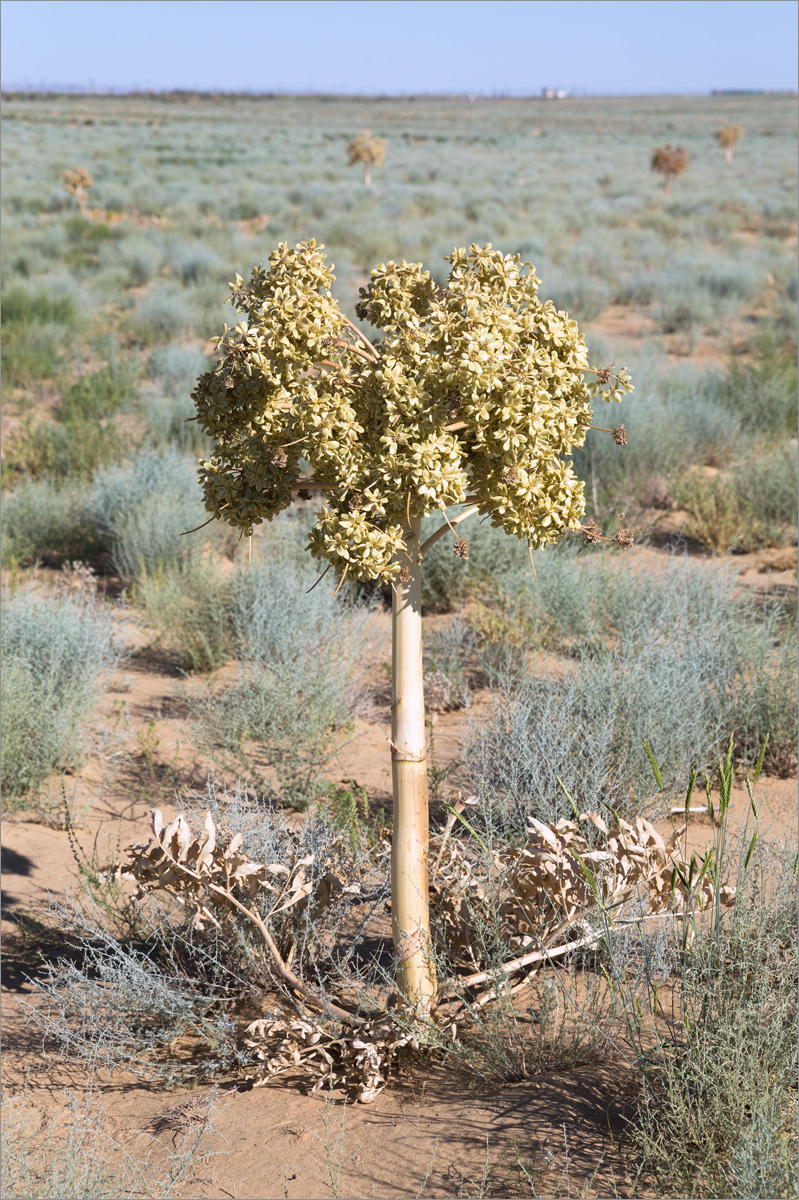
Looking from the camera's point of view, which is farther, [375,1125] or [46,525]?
[46,525]

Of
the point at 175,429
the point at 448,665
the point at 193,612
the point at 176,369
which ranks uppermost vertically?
the point at 176,369

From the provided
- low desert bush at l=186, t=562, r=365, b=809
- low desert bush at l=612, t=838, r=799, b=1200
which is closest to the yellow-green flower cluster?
low desert bush at l=612, t=838, r=799, b=1200

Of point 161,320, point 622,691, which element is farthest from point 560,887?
point 161,320

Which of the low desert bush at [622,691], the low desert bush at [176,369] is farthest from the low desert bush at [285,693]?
the low desert bush at [176,369]

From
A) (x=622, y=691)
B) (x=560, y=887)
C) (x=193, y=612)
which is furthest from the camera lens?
(x=193, y=612)

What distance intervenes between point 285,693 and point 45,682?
1060 mm

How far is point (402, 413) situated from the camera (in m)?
2.03

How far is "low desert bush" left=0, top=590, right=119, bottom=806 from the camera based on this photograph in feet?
12.7

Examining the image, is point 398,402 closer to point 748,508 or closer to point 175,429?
point 748,508

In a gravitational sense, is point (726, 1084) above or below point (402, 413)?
below

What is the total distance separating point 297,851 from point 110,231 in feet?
63.8

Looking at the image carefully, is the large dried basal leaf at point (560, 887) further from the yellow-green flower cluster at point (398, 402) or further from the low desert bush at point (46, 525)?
the low desert bush at point (46, 525)

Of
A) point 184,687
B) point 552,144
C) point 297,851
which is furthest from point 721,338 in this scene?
point 552,144

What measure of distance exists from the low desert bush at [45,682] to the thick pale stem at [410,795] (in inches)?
81.0
